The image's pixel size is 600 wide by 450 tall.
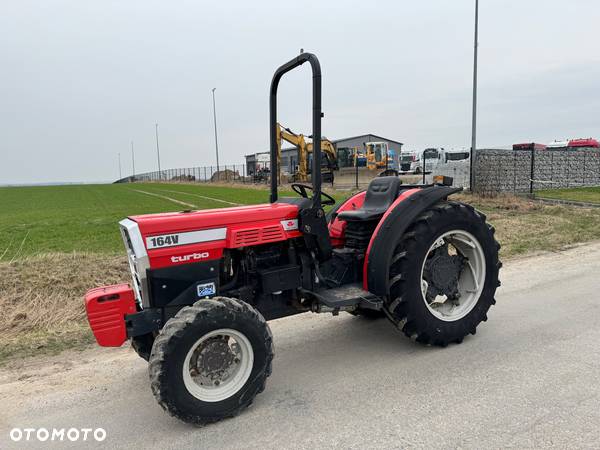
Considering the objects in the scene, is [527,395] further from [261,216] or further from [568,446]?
[261,216]

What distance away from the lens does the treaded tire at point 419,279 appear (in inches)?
141

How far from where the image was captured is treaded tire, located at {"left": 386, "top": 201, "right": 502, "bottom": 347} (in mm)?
3584

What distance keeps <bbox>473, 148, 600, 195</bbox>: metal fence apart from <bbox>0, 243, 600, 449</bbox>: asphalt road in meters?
11.5

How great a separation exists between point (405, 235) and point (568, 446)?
68.0 inches

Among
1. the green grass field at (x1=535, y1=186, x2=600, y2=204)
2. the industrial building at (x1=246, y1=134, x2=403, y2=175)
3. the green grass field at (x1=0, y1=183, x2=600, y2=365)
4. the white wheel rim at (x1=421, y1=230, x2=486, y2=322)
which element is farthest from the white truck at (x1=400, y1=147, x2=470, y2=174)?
the white wheel rim at (x1=421, y1=230, x2=486, y2=322)

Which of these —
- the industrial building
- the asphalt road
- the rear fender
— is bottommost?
the asphalt road

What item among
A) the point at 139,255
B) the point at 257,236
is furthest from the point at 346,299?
the point at 139,255

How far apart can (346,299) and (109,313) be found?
1648mm

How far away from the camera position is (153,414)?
9.81 feet

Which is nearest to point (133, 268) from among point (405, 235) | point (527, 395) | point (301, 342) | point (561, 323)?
point (301, 342)

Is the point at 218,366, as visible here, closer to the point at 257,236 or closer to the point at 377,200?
the point at 257,236

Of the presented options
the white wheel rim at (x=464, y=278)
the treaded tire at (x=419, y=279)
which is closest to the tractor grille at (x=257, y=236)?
the treaded tire at (x=419, y=279)

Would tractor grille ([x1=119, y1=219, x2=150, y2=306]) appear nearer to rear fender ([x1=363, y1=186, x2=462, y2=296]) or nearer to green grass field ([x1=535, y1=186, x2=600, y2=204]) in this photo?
rear fender ([x1=363, y1=186, x2=462, y2=296])

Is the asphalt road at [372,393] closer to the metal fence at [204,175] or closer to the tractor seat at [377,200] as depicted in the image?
the tractor seat at [377,200]
